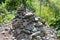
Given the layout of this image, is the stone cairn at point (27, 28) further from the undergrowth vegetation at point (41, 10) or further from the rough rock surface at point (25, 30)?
the undergrowth vegetation at point (41, 10)

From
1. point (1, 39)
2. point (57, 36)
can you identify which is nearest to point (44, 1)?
point (57, 36)

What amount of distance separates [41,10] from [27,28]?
3.39 metres

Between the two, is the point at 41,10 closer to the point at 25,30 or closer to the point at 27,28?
the point at 27,28

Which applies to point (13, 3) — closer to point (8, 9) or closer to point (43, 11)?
point (8, 9)

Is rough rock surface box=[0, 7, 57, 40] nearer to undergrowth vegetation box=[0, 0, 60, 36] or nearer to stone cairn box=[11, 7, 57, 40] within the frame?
stone cairn box=[11, 7, 57, 40]

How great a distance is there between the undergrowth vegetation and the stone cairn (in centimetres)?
202

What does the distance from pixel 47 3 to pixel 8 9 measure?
239cm

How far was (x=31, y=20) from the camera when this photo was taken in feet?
24.8

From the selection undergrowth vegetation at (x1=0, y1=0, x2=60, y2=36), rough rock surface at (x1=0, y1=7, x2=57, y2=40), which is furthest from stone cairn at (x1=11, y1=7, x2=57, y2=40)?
undergrowth vegetation at (x1=0, y1=0, x2=60, y2=36)

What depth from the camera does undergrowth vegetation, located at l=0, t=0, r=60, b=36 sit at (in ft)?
32.9

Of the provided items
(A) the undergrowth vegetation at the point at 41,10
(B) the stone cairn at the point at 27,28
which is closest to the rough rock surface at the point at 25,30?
(B) the stone cairn at the point at 27,28

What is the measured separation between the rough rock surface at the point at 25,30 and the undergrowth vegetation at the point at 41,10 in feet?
6.65

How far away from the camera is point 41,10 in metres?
10.5

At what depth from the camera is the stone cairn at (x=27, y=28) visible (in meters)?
7.23
